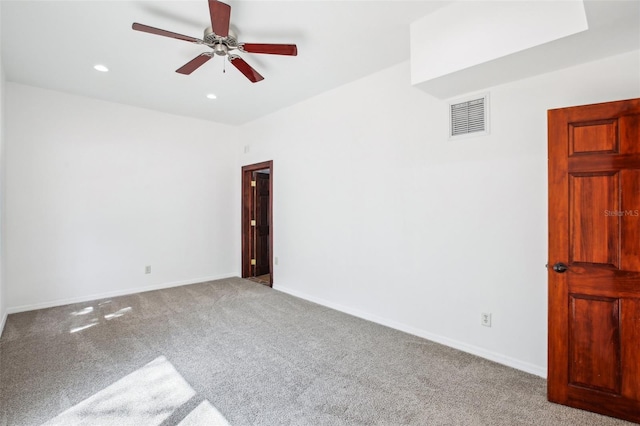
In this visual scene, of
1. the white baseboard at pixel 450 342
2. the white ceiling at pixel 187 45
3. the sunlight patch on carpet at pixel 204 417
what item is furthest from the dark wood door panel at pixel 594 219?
the sunlight patch on carpet at pixel 204 417

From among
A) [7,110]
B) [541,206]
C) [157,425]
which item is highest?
[7,110]

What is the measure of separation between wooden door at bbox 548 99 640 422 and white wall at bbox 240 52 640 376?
0.36 meters

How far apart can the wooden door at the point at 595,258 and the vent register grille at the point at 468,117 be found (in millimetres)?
666

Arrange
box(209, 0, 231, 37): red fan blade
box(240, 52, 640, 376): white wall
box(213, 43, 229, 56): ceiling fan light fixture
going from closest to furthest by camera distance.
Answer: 1. box(209, 0, 231, 37): red fan blade
2. box(240, 52, 640, 376): white wall
3. box(213, 43, 229, 56): ceiling fan light fixture

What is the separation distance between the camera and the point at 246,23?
257cm

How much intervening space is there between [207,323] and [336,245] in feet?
5.88

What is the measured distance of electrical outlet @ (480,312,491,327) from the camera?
269 cm

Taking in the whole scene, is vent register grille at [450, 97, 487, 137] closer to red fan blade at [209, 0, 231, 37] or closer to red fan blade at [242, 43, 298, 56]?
red fan blade at [242, 43, 298, 56]

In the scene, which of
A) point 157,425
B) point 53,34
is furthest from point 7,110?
point 157,425

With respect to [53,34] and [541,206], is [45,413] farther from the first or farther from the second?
[541,206]

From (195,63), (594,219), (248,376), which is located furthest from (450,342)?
(195,63)

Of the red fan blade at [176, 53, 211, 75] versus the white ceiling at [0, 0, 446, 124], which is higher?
the white ceiling at [0, 0, 446, 124]

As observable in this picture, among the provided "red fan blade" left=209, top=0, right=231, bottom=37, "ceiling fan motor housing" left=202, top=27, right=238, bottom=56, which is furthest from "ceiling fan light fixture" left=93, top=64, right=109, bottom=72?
"red fan blade" left=209, top=0, right=231, bottom=37

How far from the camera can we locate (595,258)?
6.53 ft
